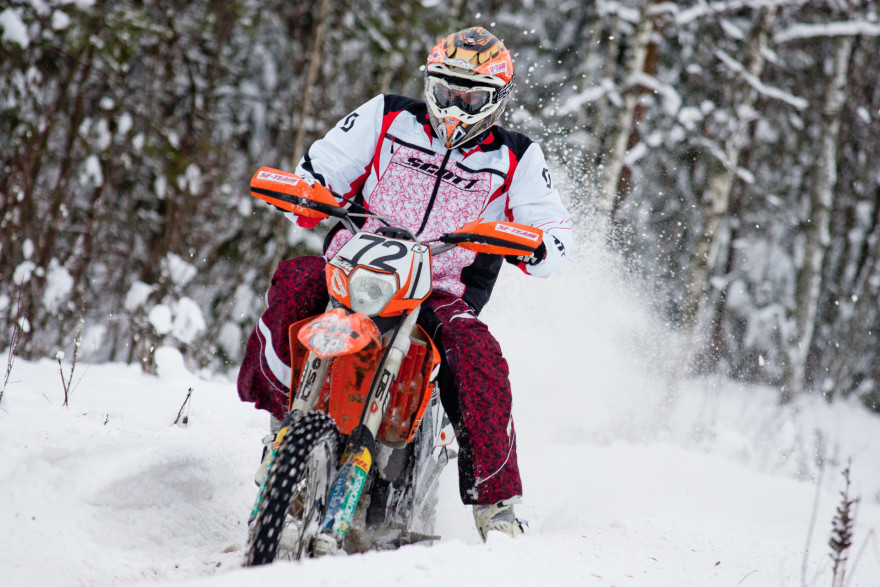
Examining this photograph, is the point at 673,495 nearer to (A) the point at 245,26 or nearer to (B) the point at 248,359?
(B) the point at 248,359

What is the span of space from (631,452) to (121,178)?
7.17 m

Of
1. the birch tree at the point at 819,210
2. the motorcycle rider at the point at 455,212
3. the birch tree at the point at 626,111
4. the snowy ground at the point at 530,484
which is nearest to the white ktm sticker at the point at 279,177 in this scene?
the motorcycle rider at the point at 455,212

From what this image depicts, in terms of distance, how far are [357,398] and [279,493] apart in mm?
507

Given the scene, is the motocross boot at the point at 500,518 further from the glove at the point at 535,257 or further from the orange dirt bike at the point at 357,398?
the glove at the point at 535,257

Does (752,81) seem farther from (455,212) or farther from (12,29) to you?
(12,29)

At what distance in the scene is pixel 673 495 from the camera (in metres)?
4.34

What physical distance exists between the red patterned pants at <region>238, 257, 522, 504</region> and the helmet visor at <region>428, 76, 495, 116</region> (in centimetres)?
82

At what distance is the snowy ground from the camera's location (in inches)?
83.8

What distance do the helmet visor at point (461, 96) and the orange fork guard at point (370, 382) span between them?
3.08 feet

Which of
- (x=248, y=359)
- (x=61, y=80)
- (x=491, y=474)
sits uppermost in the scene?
(x=61, y=80)

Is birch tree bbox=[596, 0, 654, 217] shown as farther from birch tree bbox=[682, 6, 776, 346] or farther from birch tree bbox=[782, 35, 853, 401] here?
birch tree bbox=[782, 35, 853, 401]

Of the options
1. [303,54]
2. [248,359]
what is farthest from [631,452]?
[303,54]

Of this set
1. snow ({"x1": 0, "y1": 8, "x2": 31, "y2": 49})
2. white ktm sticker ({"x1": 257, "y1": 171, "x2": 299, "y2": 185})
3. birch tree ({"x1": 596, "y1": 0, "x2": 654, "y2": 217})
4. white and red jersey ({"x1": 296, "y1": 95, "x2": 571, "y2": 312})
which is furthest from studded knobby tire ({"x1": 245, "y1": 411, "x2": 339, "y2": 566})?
birch tree ({"x1": 596, "y1": 0, "x2": 654, "y2": 217})

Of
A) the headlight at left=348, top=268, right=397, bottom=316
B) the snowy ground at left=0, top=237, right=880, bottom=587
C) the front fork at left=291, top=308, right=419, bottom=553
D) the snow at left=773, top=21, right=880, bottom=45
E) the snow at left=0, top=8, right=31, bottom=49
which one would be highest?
the snow at left=773, top=21, right=880, bottom=45
